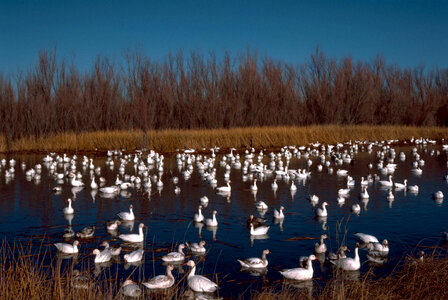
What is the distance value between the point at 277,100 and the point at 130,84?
462 inches

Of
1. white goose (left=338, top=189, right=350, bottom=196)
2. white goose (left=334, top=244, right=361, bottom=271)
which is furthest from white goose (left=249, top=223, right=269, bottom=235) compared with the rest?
white goose (left=338, top=189, right=350, bottom=196)

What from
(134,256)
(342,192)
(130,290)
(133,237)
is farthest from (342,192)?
(130,290)

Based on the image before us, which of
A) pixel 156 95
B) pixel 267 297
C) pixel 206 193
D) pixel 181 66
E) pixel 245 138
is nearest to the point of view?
pixel 267 297

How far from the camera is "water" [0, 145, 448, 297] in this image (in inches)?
373

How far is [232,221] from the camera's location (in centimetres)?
1288

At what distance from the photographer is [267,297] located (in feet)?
22.7

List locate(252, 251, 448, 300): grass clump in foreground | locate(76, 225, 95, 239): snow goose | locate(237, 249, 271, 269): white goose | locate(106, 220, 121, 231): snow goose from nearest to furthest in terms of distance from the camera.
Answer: locate(252, 251, 448, 300): grass clump in foreground
locate(237, 249, 271, 269): white goose
locate(76, 225, 95, 239): snow goose
locate(106, 220, 121, 231): snow goose

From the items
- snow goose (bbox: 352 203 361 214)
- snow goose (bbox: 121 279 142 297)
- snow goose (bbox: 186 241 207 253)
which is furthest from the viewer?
snow goose (bbox: 352 203 361 214)

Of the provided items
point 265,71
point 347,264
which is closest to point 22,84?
point 265,71

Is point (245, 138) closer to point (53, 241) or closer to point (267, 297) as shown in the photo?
point (53, 241)

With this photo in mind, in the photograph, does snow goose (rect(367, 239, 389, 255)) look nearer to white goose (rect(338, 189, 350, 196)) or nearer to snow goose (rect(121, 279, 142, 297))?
snow goose (rect(121, 279, 142, 297))

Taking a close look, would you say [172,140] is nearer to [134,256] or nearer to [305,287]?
[134,256]

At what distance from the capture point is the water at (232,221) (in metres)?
9.48

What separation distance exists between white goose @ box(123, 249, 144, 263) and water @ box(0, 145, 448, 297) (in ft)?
0.49
